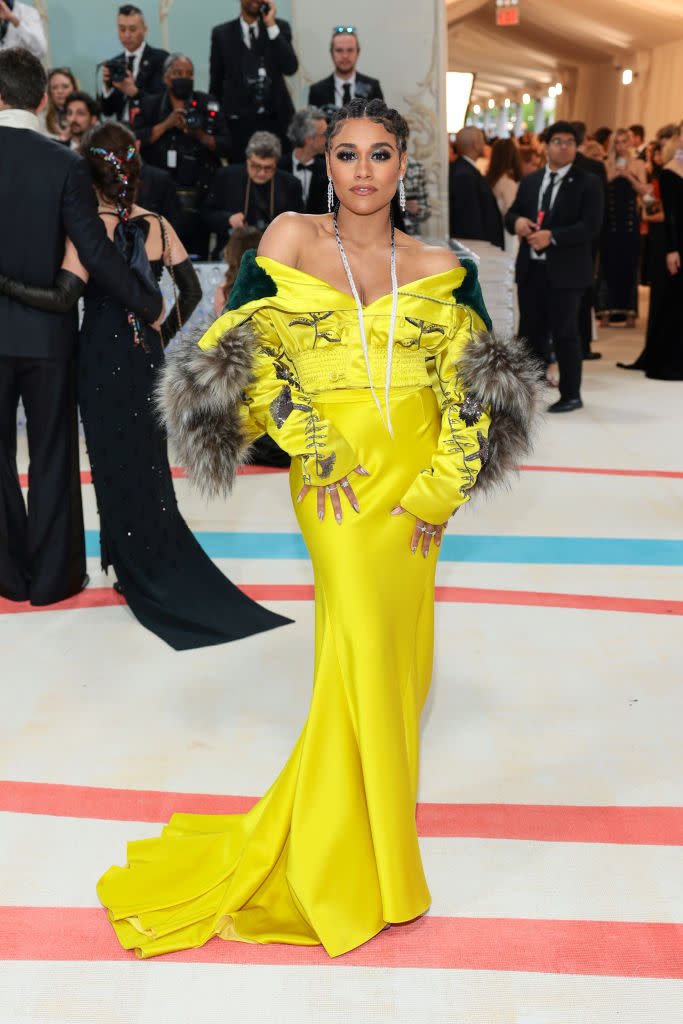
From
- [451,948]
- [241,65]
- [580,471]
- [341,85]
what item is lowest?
[580,471]

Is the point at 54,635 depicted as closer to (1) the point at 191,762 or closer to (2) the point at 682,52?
(1) the point at 191,762

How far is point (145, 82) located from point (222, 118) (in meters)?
0.71

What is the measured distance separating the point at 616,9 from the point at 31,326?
17542 mm

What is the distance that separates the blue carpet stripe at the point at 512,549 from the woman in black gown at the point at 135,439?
631 millimetres

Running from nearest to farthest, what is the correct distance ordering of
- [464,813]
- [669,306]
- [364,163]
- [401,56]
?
[364,163] < [464,813] < [669,306] < [401,56]

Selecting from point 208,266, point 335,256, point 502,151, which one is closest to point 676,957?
point 335,256

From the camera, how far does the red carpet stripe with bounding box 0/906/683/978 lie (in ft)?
7.20

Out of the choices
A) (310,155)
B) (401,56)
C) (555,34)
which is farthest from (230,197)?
(555,34)

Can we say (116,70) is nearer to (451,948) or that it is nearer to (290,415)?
(290,415)

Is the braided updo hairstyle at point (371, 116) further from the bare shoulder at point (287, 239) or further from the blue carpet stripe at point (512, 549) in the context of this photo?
the blue carpet stripe at point (512, 549)

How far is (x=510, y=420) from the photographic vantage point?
2.31 metres

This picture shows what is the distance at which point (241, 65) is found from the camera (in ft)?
26.7

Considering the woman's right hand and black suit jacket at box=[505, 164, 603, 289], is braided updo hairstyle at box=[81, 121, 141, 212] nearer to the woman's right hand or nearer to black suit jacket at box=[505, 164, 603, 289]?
the woman's right hand

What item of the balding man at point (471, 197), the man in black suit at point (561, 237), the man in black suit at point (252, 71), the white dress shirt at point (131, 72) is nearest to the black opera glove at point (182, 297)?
the man in black suit at point (561, 237)
